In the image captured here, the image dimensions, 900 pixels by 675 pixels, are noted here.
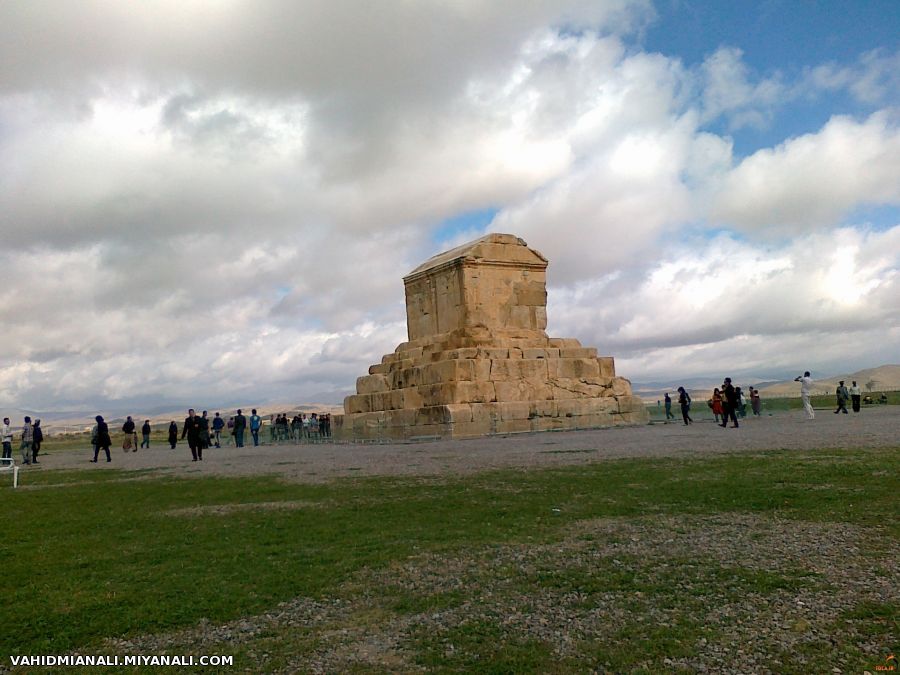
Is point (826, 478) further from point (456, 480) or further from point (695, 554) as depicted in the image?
point (456, 480)

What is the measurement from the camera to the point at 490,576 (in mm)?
5535

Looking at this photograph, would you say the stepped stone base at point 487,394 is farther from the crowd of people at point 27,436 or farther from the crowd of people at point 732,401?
the crowd of people at point 27,436

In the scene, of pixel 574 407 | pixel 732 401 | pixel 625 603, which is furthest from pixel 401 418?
pixel 625 603

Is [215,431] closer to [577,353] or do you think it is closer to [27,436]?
[27,436]

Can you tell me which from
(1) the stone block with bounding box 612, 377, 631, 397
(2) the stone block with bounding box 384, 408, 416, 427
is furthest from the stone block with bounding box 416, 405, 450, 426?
(1) the stone block with bounding box 612, 377, 631, 397

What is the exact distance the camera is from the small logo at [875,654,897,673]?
11.5ft

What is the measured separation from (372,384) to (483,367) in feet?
18.6

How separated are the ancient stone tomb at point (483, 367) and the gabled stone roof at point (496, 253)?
0.04m

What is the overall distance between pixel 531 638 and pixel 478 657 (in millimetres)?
388

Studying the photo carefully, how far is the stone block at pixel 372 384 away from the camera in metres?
27.7

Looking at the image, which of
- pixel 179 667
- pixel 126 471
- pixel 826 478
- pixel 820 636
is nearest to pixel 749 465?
pixel 826 478

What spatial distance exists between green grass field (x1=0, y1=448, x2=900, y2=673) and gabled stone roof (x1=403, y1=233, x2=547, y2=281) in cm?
1763

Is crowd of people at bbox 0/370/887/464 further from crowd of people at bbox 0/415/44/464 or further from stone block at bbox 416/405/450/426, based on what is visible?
stone block at bbox 416/405/450/426

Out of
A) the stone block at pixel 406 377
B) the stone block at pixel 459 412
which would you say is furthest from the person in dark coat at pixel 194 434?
the stone block at pixel 459 412
